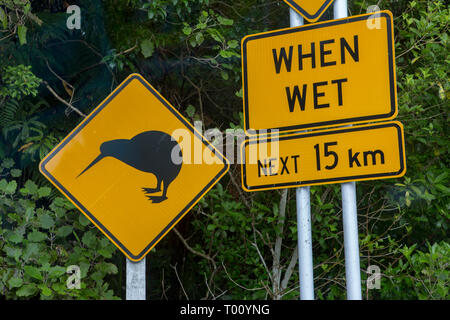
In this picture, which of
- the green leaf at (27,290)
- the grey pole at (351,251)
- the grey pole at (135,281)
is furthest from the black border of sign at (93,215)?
the green leaf at (27,290)

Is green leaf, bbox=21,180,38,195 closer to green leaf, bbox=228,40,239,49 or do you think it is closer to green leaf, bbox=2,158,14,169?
green leaf, bbox=2,158,14,169

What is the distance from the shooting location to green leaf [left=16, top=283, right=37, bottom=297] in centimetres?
412

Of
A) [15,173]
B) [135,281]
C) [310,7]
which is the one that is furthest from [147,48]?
[135,281]

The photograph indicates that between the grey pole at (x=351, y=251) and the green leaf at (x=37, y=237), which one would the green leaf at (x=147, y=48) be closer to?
the green leaf at (x=37, y=237)

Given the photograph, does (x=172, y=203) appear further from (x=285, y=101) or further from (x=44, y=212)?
(x=44, y=212)

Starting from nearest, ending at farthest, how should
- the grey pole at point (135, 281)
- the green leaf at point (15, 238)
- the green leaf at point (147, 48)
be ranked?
the grey pole at point (135, 281) < the green leaf at point (15, 238) < the green leaf at point (147, 48)

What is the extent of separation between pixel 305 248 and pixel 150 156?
0.95 meters

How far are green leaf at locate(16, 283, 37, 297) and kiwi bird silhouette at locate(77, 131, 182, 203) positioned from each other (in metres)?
1.48

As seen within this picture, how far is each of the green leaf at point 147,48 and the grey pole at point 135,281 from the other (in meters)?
2.48

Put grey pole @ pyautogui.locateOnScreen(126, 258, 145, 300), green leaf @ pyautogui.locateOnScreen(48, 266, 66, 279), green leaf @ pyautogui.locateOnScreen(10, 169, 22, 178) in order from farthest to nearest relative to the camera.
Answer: green leaf @ pyautogui.locateOnScreen(10, 169, 22, 178), green leaf @ pyautogui.locateOnScreen(48, 266, 66, 279), grey pole @ pyautogui.locateOnScreen(126, 258, 145, 300)

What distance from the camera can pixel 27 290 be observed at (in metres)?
4.15

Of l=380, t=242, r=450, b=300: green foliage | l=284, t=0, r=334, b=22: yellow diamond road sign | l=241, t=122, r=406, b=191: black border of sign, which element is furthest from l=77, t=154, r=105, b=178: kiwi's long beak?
l=380, t=242, r=450, b=300: green foliage

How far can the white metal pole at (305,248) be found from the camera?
9.04 ft

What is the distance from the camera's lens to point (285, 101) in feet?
9.71
